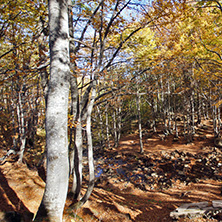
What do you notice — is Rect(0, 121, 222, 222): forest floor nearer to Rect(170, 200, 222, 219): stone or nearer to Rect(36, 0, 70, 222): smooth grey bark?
Rect(170, 200, 222, 219): stone

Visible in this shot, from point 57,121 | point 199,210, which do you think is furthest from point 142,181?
point 57,121

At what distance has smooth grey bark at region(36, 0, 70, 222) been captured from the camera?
2.29m

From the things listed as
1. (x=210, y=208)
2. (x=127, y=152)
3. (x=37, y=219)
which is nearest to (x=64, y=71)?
(x=37, y=219)

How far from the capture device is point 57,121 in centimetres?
242

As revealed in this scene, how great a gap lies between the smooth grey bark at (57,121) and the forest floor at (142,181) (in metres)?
2.20

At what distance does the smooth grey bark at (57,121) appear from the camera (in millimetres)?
2295

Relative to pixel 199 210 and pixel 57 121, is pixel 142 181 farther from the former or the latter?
pixel 57 121

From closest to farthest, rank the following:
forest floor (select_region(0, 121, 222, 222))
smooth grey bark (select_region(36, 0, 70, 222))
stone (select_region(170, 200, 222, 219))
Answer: smooth grey bark (select_region(36, 0, 70, 222)) < forest floor (select_region(0, 121, 222, 222)) < stone (select_region(170, 200, 222, 219))

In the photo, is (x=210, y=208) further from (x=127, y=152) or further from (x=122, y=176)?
(x=127, y=152)

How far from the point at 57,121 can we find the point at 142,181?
9.06m

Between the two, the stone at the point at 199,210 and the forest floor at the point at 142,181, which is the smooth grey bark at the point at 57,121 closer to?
the forest floor at the point at 142,181

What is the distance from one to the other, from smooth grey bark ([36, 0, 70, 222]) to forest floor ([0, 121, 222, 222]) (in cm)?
220

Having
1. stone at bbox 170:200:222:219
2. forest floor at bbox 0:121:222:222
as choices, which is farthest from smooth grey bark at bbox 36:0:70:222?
stone at bbox 170:200:222:219

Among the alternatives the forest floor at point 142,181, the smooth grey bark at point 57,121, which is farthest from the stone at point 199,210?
the smooth grey bark at point 57,121
